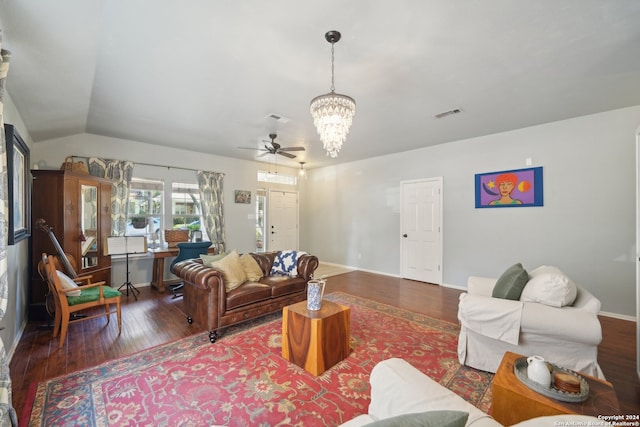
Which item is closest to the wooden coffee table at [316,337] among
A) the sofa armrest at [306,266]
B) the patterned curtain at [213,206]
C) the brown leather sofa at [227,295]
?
the brown leather sofa at [227,295]

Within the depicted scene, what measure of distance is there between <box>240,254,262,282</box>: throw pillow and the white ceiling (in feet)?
6.67

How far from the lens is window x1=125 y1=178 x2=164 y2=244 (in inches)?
198

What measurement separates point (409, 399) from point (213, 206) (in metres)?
5.65

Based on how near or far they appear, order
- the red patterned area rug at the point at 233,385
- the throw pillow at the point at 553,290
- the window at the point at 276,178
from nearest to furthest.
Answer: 1. the red patterned area rug at the point at 233,385
2. the throw pillow at the point at 553,290
3. the window at the point at 276,178

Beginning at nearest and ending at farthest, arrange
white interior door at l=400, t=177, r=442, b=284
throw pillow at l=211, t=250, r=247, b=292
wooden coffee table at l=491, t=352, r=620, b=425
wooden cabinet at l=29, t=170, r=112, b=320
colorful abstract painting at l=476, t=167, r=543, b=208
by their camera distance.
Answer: wooden coffee table at l=491, t=352, r=620, b=425, throw pillow at l=211, t=250, r=247, b=292, wooden cabinet at l=29, t=170, r=112, b=320, colorful abstract painting at l=476, t=167, r=543, b=208, white interior door at l=400, t=177, r=442, b=284

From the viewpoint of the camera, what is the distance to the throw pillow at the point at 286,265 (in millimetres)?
3879

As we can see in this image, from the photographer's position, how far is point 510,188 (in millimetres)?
4398

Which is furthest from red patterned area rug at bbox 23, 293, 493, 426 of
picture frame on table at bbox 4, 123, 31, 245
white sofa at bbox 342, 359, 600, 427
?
picture frame on table at bbox 4, 123, 31, 245

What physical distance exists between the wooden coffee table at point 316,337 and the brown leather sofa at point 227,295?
2.61 ft

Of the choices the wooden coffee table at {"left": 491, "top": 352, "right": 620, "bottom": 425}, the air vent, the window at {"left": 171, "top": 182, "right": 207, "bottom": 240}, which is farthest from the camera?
the window at {"left": 171, "top": 182, "right": 207, "bottom": 240}

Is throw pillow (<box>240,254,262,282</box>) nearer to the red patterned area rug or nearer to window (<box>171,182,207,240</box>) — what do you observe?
the red patterned area rug

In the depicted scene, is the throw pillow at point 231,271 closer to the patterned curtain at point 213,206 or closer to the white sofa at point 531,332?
the white sofa at point 531,332

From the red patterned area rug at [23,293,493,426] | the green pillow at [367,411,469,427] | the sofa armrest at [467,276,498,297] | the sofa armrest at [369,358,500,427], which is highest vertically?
the green pillow at [367,411,469,427]

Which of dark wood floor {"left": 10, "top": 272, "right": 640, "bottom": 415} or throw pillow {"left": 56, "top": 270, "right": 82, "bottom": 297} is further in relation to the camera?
throw pillow {"left": 56, "top": 270, "right": 82, "bottom": 297}
